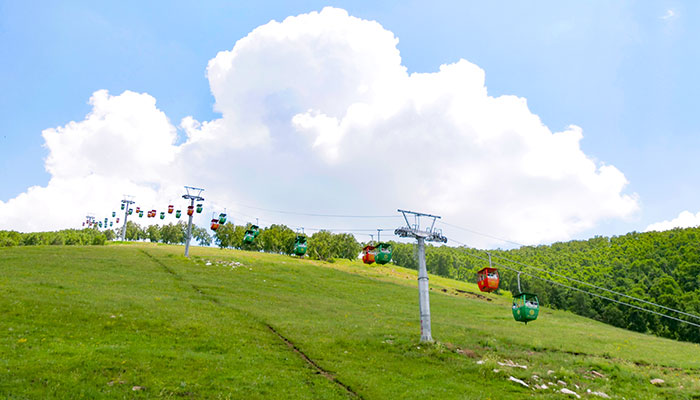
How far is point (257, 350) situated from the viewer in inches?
1148

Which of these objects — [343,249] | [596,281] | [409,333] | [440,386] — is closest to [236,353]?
[440,386]

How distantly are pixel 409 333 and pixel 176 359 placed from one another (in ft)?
72.1

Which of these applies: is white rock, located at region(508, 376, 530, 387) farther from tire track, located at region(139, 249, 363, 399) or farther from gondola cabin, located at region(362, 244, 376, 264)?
gondola cabin, located at region(362, 244, 376, 264)

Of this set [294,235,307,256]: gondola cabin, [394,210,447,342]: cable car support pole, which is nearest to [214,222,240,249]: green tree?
[294,235,307,256]: gondola cabin

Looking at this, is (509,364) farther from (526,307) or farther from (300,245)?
(300,245)

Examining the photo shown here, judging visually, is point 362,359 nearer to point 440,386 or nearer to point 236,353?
point 440,386

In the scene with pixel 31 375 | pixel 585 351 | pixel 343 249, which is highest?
pixel 343 249

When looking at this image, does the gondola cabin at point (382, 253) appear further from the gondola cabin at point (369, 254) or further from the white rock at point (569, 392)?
the white rock at point (569, 392)

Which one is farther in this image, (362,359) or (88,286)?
(88,286)

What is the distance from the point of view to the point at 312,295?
6225cm

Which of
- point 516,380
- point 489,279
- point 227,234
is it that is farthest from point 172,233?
point 516,380

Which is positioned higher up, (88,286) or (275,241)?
(275,241)

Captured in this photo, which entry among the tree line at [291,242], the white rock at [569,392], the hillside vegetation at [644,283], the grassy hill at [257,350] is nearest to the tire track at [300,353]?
the grassy hill at [257,350]

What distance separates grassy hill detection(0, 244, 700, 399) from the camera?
2180cm
